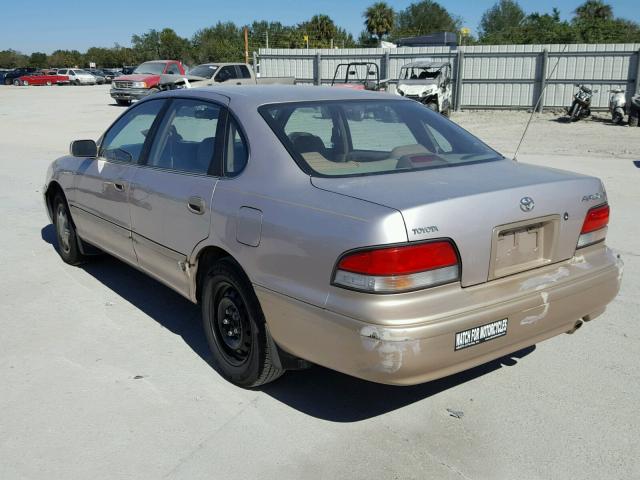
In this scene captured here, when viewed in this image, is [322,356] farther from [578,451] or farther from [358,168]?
[578,451]

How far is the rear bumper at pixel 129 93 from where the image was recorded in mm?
26406

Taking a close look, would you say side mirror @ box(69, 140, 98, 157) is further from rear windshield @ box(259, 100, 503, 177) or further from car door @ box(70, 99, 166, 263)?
rear windshield @ box(259, 100, 503, 177)

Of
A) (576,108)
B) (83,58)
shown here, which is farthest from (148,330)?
(83,58)

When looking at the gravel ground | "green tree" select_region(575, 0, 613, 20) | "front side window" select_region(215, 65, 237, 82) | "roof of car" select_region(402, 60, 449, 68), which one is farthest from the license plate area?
"green tree" select_region(575, 0, 613, 20)

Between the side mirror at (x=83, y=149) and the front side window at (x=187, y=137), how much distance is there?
990 mm

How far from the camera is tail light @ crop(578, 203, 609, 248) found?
11.2ft

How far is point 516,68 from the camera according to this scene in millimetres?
24484

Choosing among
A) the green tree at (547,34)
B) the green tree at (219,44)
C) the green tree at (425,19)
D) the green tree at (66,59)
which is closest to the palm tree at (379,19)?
the green tree at (425,19)

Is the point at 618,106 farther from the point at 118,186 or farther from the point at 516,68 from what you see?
the point at 118,186

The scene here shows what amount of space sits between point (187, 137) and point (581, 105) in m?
19.5

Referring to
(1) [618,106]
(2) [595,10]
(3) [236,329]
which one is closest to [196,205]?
(3) [236,329]

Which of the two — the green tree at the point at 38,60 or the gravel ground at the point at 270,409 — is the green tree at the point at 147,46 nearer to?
the green tree at the point at 38,60

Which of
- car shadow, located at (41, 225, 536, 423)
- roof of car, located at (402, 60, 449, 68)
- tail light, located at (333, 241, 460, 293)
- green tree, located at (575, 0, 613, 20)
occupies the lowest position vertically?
car shadow, located at (41, 225, 536, 423)

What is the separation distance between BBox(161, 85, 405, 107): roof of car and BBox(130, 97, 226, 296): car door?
0.30 feet
